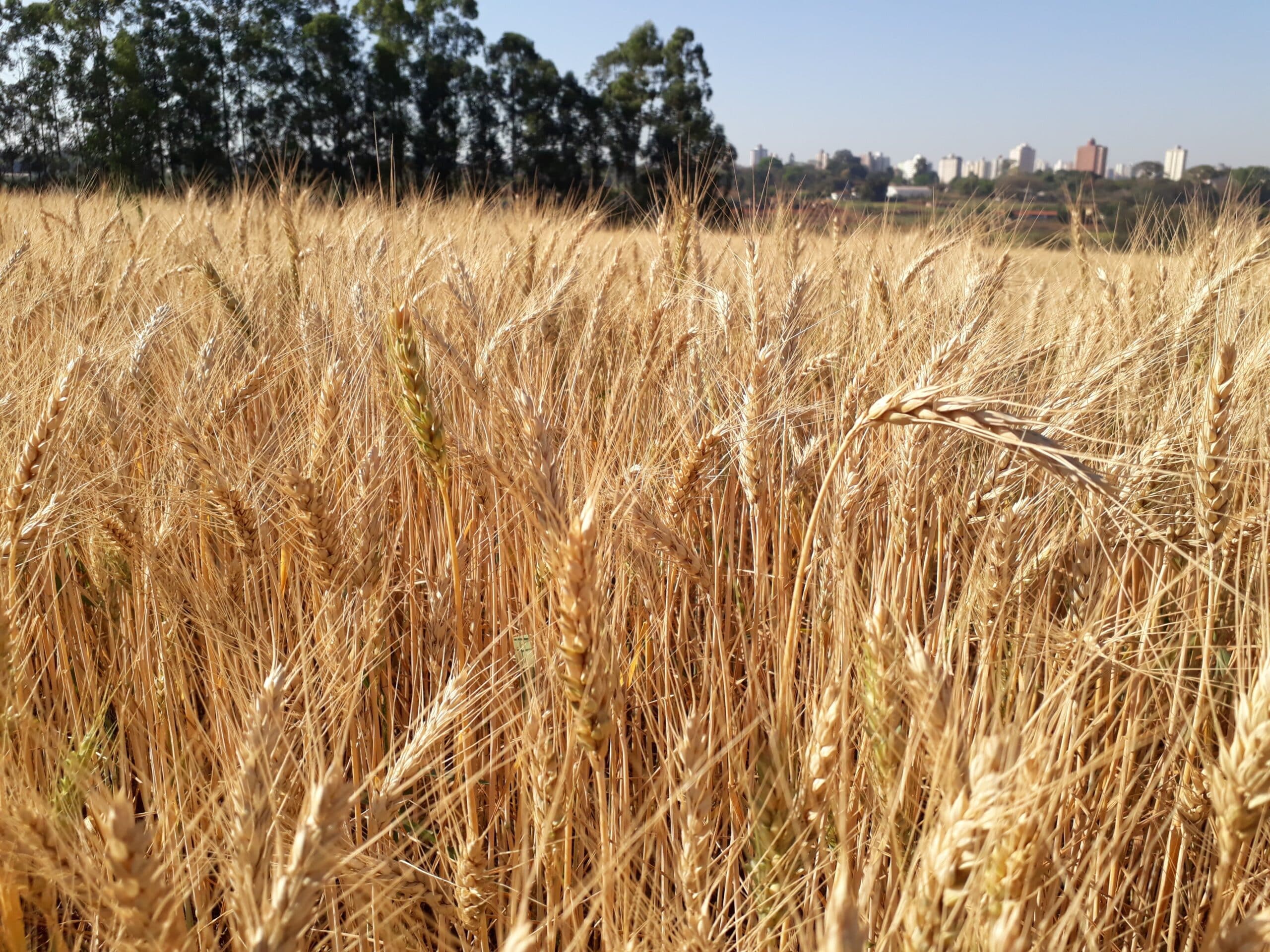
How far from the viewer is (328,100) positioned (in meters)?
19.1

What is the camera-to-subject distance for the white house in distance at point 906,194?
4258 millimetres

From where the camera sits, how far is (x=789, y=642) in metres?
0.95

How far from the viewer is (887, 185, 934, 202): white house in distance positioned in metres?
4.26

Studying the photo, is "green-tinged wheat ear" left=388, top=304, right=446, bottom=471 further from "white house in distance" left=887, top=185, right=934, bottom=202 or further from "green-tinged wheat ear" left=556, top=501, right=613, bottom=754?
"white house in distance" left=887, top=185, right=934, bottom=202

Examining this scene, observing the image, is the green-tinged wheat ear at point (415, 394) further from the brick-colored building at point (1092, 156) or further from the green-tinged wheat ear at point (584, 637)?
the brick-colored building at point (1092, 156)

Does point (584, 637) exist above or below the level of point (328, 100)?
below

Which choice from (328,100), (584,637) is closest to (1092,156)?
(328,100)

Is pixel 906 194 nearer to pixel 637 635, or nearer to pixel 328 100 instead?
pixel 637 635

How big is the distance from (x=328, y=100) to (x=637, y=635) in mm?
21734

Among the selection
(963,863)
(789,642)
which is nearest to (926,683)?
(963,863)

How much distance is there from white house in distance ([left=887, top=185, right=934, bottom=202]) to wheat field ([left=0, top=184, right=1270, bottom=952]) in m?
2.27

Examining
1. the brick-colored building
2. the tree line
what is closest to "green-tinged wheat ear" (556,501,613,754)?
the tree line

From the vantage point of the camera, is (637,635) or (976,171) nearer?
(637,635)

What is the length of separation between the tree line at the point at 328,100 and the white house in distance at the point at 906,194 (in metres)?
11.0
